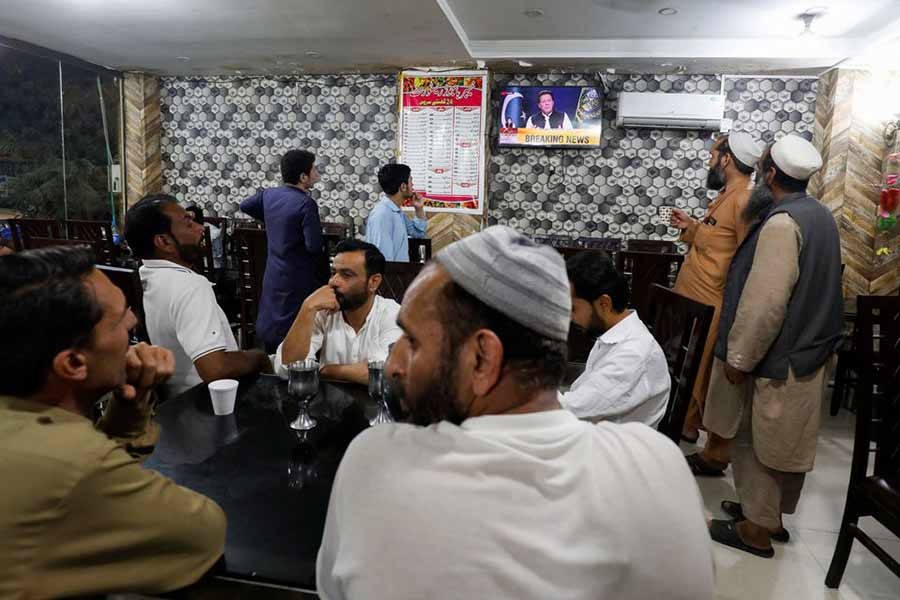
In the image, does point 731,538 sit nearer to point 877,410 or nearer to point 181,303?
point 877,410

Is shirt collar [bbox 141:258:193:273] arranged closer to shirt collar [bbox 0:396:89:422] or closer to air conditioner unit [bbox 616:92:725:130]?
shirt collar [bbox 0:396:89:422]

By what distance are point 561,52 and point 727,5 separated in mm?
1377

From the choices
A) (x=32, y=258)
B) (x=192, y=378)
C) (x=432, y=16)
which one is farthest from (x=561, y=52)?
(x=32, y=258)

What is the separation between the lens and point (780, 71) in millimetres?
5082

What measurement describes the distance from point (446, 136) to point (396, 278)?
123 inches

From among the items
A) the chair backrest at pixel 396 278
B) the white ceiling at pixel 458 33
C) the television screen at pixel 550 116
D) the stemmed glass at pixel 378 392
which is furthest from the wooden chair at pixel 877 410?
the television screen at pixel 550 116

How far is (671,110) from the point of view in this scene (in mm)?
5238

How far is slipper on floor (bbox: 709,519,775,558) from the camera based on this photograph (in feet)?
7.76

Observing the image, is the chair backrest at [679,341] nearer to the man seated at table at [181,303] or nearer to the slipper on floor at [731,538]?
the slipper on floor at [731,538]

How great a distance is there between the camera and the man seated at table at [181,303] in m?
1.92

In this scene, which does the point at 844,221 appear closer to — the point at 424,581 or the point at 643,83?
the point at 643,83

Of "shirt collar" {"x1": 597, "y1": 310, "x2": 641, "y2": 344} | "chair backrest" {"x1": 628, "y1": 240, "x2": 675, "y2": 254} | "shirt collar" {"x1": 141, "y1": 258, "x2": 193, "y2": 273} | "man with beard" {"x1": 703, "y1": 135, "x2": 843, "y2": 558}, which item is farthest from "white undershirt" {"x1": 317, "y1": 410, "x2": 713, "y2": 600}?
"chair backrest" {"x1": 628, "y1": 240, "x2": 675, "y2": 254}

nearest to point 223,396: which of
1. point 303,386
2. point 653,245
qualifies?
point 303,386

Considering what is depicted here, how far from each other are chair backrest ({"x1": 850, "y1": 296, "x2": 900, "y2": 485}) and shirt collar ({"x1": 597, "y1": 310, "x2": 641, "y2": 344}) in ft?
2.63
